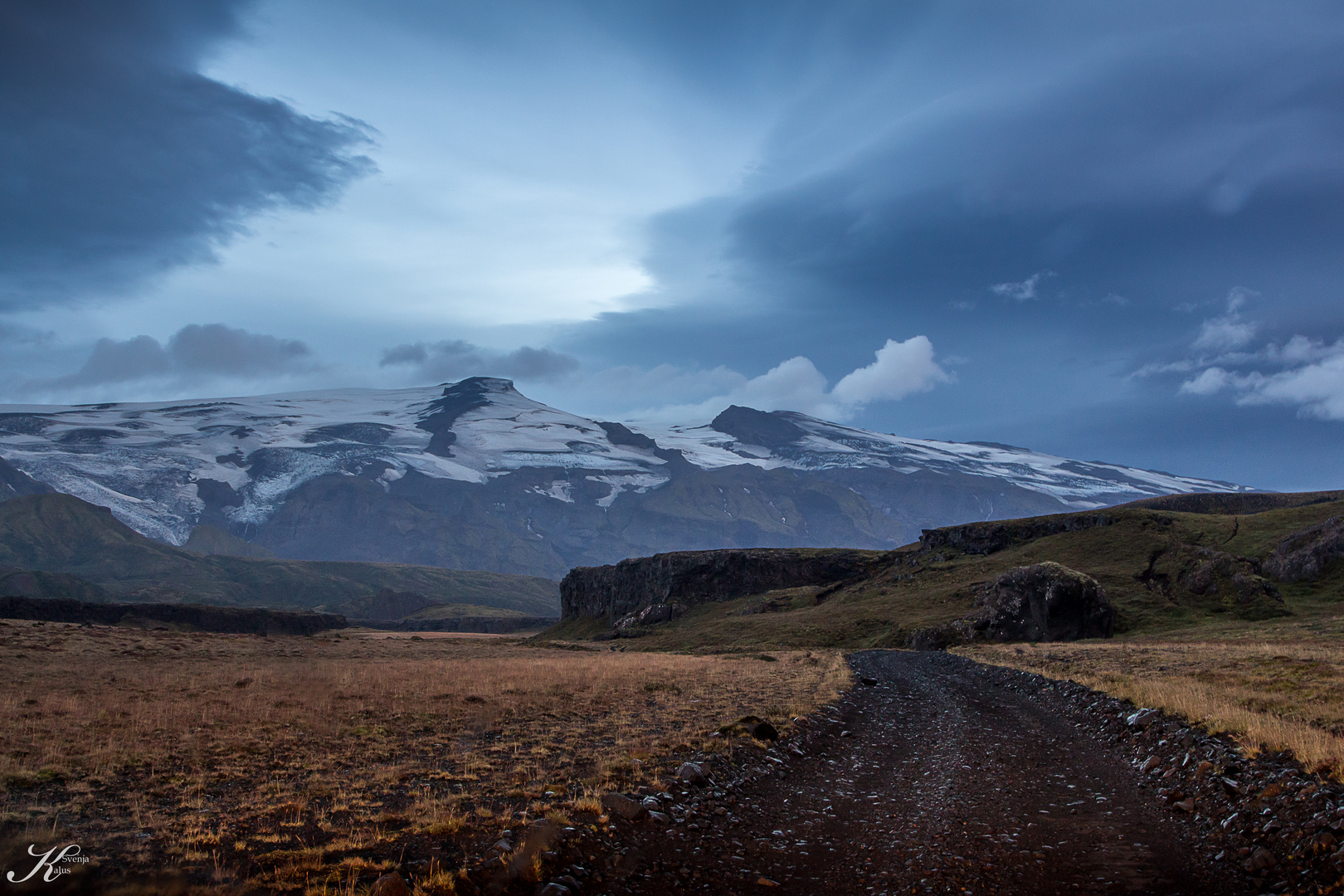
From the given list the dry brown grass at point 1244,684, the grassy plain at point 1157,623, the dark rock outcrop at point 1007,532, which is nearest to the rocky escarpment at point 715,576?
the grassy plain at point 1157,623

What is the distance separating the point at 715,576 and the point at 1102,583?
76.6 meters

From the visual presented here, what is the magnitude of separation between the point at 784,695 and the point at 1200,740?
14.1 metres

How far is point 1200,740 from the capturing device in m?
14.2

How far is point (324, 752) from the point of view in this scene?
655 inches

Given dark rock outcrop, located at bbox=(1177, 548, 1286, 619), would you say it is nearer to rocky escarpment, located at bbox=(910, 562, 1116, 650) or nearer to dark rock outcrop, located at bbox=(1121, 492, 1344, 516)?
rocky escarpment, located at bbox=(910, 562, 1116, 650)

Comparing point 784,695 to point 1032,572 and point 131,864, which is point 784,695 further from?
point 1032,572

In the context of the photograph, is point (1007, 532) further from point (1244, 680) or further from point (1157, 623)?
point (1244, 680)

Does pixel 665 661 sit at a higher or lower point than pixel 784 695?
lower

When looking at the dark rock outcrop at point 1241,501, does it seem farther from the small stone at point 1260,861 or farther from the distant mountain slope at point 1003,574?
the small stone at point 1260,861

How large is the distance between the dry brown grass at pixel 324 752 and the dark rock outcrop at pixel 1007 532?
3401 inches

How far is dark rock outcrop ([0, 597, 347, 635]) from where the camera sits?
118000mm

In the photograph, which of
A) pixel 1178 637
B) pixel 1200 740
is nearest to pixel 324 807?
pixel 1200 740

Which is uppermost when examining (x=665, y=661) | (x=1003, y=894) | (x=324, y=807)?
(x=1003, y=894)
